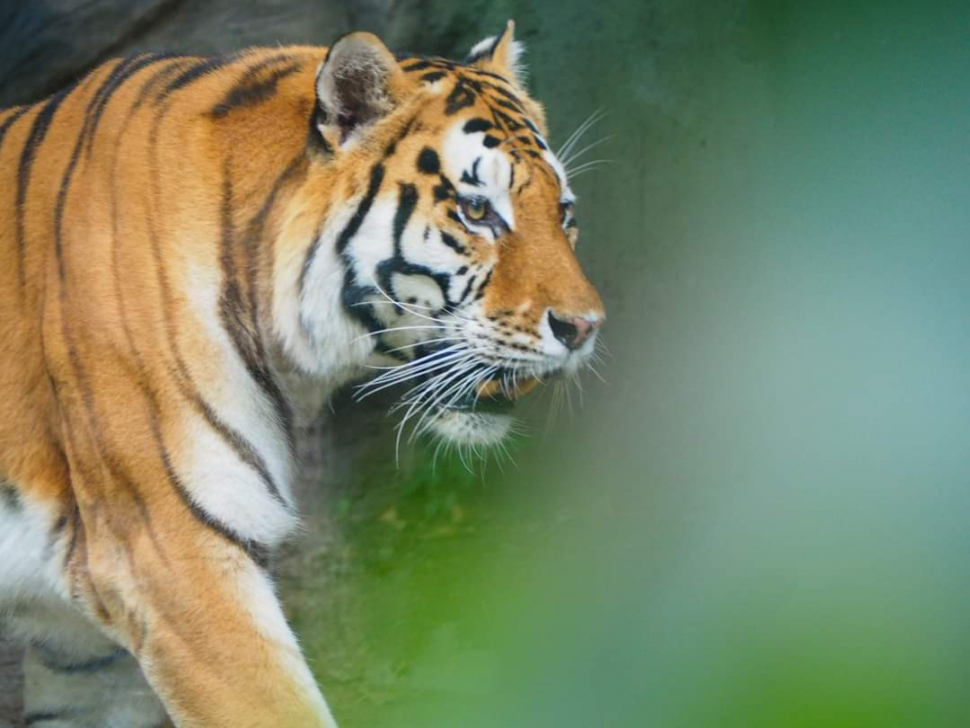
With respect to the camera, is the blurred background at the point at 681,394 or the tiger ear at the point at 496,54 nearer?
the blurred background at the point at 681,394

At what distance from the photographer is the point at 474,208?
5.81 feet

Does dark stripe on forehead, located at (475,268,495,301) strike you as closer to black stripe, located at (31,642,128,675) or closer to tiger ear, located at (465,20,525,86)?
tiger ear, located at (465,20,525,86)

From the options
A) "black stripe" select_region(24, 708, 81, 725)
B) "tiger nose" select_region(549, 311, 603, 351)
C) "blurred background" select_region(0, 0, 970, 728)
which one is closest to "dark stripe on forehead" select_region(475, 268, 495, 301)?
"tiger nose" select_region(549, 311, 603, 351)

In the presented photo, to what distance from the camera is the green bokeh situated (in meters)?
1.88

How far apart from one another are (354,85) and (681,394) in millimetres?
1370

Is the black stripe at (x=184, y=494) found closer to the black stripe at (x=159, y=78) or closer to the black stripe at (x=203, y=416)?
the black stripe at (x=203, y=416)

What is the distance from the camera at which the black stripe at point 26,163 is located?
1.82 metres

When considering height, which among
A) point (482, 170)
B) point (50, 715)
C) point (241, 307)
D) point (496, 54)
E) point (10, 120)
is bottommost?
point (50, 715)

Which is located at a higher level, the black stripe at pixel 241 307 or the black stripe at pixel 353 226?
the black stripe at pixel 353 226

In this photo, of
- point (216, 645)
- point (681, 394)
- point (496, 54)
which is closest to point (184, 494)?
point (216, 645)

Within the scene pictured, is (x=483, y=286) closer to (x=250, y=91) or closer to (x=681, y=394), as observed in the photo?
(x=250, y=91)

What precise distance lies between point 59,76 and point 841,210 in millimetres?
1767

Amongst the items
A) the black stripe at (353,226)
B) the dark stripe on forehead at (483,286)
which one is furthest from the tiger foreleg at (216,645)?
the dark stripe on forehead at (483,286)

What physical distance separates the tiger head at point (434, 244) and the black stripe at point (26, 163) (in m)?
0.49
